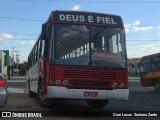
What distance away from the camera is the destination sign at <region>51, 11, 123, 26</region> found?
1309 centimetres

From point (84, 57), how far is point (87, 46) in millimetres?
401

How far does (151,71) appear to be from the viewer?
30.0 m

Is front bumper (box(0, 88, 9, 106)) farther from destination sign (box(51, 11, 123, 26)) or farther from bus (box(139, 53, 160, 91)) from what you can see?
bus (box(139, 53, 160, 91))

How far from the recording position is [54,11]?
523 inches

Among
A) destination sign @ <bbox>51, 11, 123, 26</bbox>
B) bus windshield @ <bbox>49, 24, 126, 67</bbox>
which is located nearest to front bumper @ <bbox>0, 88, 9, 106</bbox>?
bus windshield @ <bbox>49, 24, 126, 67</bbox>

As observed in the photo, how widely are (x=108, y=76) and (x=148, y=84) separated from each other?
1832cm

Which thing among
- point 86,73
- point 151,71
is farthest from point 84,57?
point 151,71

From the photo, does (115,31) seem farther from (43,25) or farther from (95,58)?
(43,25)

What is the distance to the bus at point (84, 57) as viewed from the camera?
12.4 meters

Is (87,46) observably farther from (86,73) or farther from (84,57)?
(86,73)

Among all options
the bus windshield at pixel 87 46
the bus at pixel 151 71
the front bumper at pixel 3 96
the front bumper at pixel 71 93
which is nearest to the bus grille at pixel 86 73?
the bus windshield at pixel 87 46

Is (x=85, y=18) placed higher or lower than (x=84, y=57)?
higher

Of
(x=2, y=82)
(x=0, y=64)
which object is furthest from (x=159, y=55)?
(x=0, y=64)

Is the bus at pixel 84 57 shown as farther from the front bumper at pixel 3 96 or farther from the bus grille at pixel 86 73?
the front bumper at pixel 3 96
